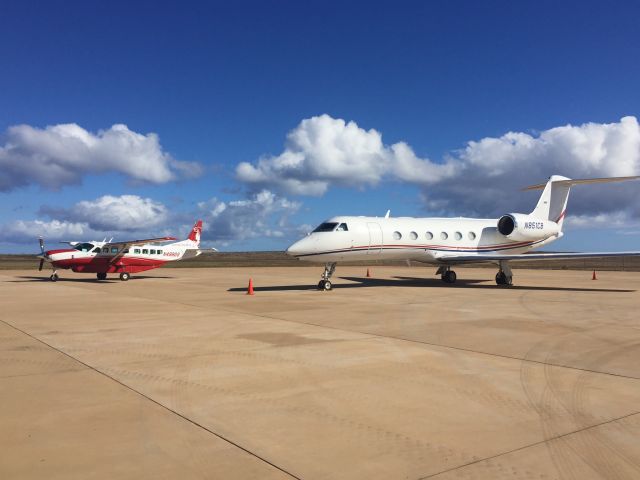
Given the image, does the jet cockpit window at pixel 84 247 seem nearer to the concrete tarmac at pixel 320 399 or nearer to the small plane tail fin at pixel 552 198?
the concrete tarmac at pixel 320 399

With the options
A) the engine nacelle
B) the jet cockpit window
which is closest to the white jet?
the engine nacelle

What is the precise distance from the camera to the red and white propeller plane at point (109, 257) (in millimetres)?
26500

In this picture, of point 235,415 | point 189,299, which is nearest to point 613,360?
point 235,415

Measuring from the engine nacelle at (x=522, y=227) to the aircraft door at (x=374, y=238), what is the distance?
22.2ft

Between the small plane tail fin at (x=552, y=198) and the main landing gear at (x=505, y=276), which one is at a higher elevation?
the small plane tail fin at (x=552, y=198)

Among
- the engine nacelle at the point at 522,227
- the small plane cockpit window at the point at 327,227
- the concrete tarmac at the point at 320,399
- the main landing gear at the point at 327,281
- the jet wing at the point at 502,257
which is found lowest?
the concrete tarmac at the point at 320,399

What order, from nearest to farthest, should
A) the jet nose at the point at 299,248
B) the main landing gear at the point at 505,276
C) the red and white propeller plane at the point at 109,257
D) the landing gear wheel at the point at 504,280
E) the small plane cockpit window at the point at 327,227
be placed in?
the jet nose at the point at 299,248 → the small plane cockpit window at the point at 327,227 → the main landing gear at the point at 505,276 → the landing gear wheel at the point at 504,280 → the red and white propeller plane at the point at 109,257

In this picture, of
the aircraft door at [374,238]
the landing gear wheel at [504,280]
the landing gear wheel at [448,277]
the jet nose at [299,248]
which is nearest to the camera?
the jet nose at [299,248]

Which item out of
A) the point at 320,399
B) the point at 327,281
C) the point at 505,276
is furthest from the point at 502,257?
the point at 320,399

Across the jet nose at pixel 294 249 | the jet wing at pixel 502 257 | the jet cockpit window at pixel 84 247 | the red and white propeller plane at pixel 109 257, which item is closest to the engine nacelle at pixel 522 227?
the jet wing at pixel 502 257

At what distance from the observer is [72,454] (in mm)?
3922

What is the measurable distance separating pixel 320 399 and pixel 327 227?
14284mm

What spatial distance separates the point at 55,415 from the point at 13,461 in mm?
1096

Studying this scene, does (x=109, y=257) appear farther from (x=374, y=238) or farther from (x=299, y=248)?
(x=374, y=238)
